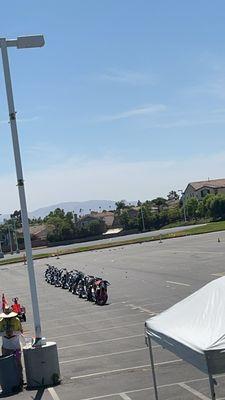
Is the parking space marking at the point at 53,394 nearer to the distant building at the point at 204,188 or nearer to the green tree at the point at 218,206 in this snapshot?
the green tree at the point at 218,206

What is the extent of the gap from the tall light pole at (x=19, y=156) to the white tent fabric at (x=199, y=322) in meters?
4.16

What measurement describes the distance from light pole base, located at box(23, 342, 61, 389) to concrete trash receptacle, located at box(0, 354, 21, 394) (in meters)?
0.21

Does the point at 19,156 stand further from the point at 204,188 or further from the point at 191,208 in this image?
the point at 204,188

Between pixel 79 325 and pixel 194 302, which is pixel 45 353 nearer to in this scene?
pixel 194 302

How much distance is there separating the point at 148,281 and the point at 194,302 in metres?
25.4

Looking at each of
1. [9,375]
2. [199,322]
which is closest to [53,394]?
[9,375]

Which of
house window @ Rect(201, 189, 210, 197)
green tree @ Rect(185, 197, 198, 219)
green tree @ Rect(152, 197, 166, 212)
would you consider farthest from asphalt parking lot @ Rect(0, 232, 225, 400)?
green tree @ Rect(152, 197, 166, 212)

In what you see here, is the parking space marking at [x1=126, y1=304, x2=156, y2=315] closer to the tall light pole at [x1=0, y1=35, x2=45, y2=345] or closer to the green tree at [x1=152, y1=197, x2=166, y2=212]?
the tall light pole at [x1=0, y1=35, x2=45, y2=345]

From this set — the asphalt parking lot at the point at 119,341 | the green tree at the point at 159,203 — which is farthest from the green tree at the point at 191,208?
the asphalt parking lot at the point at 119,341

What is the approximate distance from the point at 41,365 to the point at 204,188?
157 m

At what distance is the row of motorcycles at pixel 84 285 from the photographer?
26.0 metres

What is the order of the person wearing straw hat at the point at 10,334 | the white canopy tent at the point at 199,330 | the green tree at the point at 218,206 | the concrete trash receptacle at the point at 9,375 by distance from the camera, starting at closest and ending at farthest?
the white canopy tent at the point at 199,330
the concrete trash receptacle at the point at 9,375
the person wearing straw hat at the point at 10,334
the green tree at the point at 218,206

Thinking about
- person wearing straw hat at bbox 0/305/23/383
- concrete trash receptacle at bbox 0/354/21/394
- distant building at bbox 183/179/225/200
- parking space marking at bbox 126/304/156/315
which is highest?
distant building at bbox 183/179/225/200

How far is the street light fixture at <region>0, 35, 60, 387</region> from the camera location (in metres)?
12.2
